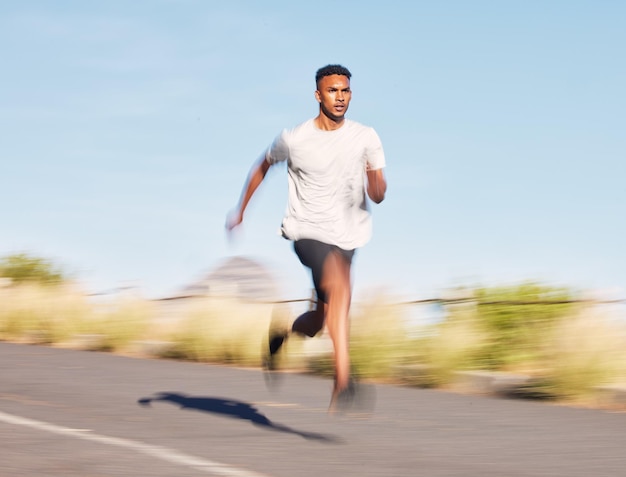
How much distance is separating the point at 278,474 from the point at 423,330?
6.99 metres

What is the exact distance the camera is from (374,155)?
21.0 ft

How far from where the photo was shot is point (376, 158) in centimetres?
639

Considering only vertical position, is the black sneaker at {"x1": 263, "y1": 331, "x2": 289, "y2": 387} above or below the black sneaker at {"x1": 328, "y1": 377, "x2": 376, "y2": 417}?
above

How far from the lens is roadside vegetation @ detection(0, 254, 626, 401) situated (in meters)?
10.5

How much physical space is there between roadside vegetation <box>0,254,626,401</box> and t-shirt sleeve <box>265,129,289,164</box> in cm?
112

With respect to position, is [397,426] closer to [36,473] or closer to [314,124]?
[314,124]

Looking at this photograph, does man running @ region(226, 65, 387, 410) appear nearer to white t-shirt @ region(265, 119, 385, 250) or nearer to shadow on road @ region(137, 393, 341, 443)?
white t-shirt @ region(265, 119, 385, 250)

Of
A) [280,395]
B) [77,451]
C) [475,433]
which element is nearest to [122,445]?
[77,451]

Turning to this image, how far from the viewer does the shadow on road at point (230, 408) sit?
7.01 meters

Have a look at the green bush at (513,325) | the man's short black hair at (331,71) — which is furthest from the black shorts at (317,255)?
the green bush at (513,325)

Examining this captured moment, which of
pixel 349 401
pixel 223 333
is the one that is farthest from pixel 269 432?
pixel 223 333

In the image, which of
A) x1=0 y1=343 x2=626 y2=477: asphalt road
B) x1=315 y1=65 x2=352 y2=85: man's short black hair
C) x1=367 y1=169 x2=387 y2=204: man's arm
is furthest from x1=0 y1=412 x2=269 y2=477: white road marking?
x1=315 y1=65 x2=352 y2=85: man's short black hair

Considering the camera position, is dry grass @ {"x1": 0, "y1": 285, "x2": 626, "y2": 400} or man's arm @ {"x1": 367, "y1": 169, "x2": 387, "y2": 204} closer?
man's arm @ {"x1": 367, "y1": 169, "x2": 387, "y2": 204}

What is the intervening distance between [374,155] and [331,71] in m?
0.54
